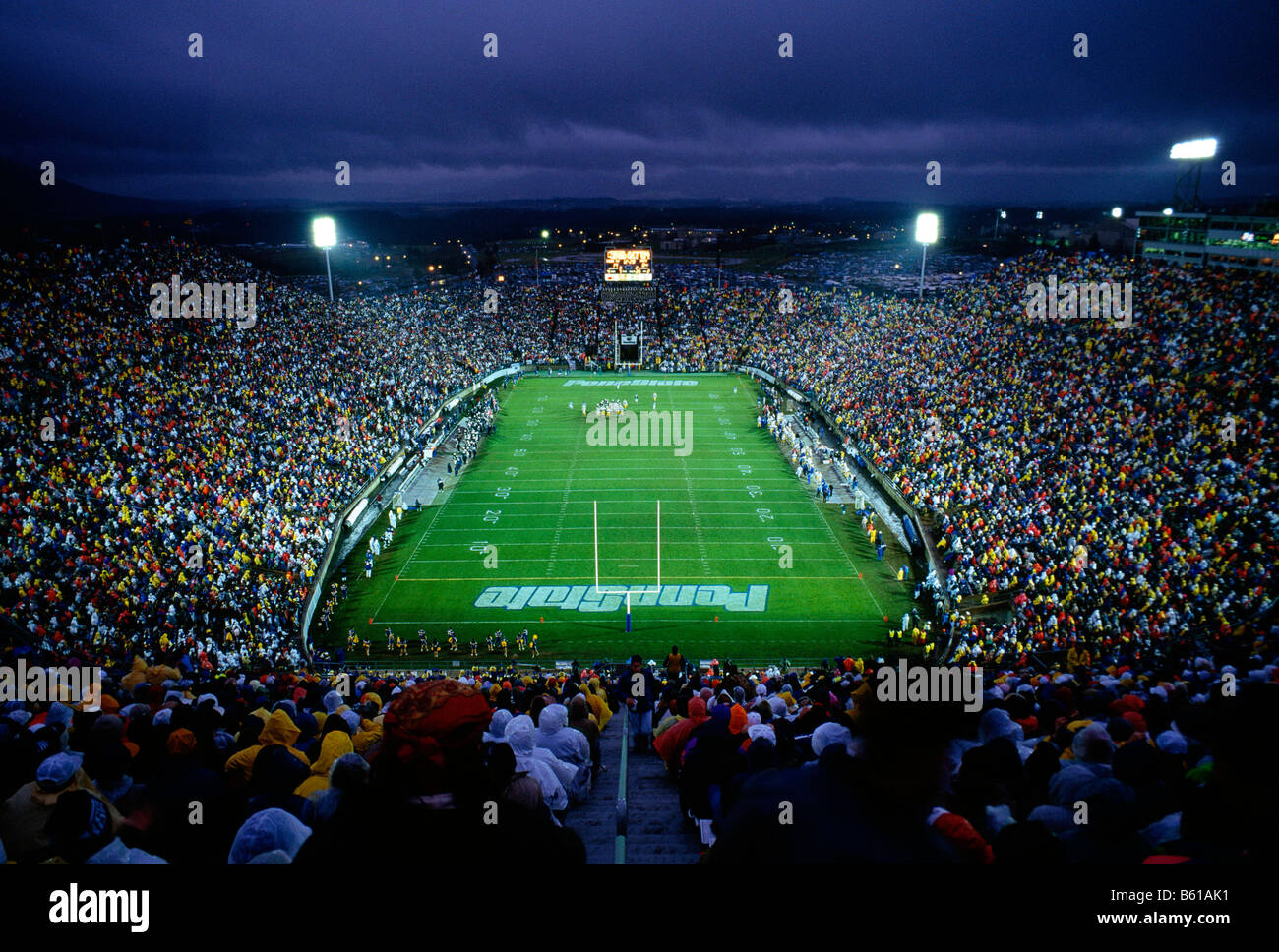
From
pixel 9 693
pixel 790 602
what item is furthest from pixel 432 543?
pixel 9 693

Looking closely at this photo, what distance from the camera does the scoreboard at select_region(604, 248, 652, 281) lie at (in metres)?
77.3

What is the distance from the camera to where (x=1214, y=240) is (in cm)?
4012

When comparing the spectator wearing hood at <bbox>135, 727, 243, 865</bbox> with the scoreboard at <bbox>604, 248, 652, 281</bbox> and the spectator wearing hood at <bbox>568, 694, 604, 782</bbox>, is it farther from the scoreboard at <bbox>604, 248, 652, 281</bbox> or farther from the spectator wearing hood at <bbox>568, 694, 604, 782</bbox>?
the scoreboard at <bbox>604, 248, 652, 281</bbox>

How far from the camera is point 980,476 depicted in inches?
1081

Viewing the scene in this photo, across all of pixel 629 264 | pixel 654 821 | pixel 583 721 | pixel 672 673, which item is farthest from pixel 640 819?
pixel 629 264

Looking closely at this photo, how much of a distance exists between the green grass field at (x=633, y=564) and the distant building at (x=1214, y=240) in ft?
81.9

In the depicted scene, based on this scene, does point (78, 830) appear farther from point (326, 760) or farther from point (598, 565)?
point (598, 565)

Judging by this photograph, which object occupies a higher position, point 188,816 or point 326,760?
point 188,816
